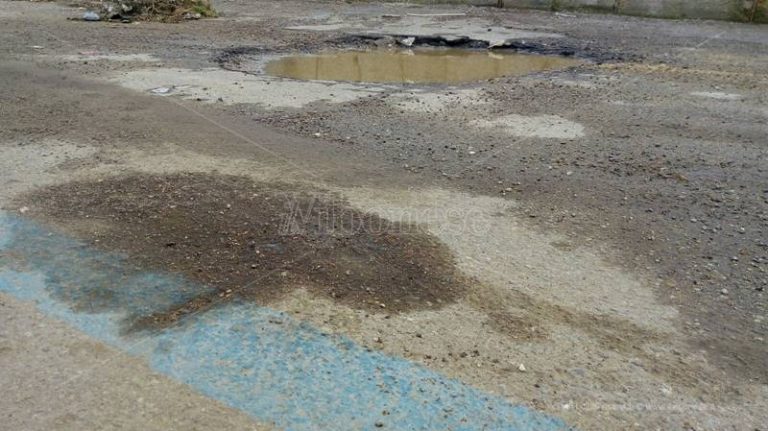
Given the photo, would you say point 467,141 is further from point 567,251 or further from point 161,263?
point 161,263

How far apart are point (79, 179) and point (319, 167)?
2045 millimetres

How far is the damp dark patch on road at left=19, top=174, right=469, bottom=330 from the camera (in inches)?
148

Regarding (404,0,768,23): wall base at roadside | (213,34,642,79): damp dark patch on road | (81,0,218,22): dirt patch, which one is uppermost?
(404,0,768,23): wall base at roadside

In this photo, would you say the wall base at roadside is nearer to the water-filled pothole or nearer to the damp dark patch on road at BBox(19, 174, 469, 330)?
the water-filled pothole

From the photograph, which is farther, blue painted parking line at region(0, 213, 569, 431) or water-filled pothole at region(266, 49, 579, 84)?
water-filled pothole at region(266, 49, 579, 84)

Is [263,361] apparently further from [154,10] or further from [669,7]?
[669,7]

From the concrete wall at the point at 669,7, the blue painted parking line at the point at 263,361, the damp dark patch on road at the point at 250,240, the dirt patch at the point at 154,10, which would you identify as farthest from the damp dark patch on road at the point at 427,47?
the blue painted parking line at the point at 263,361

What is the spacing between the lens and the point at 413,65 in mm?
10992

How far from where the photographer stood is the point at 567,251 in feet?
14.3

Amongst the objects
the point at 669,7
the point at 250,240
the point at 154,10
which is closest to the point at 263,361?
the point at 250,240

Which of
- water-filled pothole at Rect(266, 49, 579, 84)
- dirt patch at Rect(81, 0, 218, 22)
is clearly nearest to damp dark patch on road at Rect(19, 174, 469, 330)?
water-filled pothole at Rect(266, 49, 579, 84)

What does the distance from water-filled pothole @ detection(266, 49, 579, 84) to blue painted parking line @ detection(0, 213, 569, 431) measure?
633 centimetres

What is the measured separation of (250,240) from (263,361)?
133cm

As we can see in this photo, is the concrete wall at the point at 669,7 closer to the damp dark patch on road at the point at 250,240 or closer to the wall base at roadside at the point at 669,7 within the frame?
the wall base at roadside at the point at 669,7
